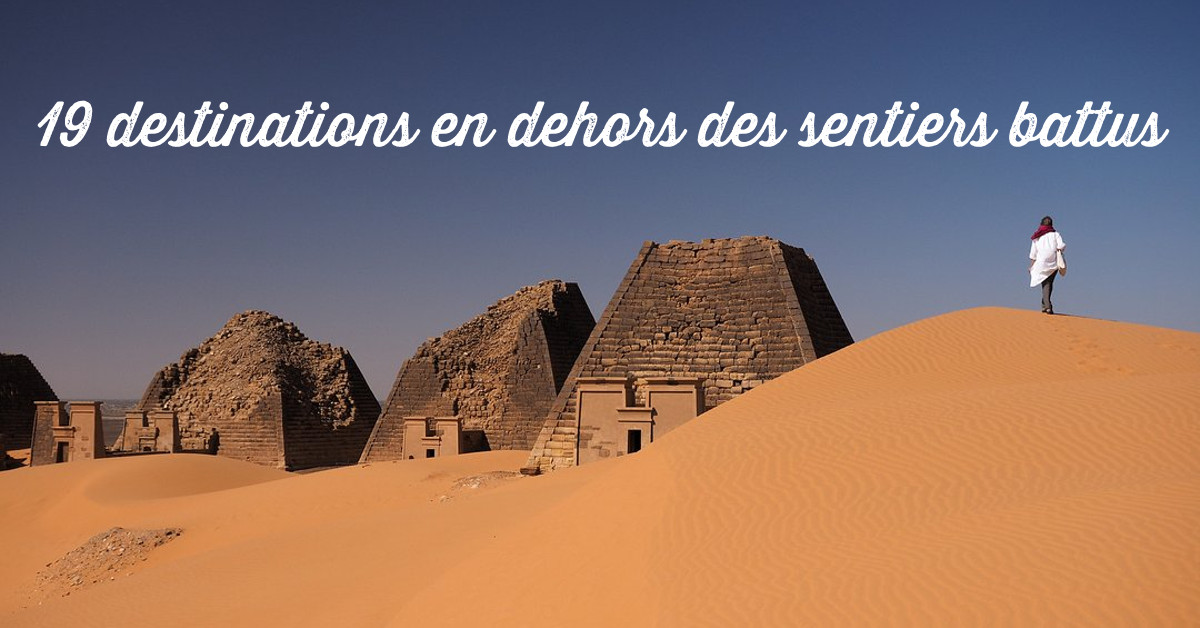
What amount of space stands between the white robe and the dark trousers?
9 centimetres

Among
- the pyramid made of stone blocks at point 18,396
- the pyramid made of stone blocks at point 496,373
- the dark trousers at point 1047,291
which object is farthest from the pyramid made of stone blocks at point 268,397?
the dark trousers at point 1047,291

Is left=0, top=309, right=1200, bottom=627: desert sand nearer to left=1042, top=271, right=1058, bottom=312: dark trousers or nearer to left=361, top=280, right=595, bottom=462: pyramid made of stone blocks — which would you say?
left=1042, top=271, right=1058, bottom=312: dark trousers

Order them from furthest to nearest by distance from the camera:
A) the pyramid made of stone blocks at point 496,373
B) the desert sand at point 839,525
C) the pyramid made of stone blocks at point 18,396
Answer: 1. the pyramid made of stone blocks at point 18,396
2. the pyramid made of stone blocks at point 496,373
3. the desert sand at point 839,525

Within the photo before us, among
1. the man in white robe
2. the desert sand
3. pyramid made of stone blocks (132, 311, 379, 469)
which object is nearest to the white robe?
the man in white robe

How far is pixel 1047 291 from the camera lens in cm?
1478

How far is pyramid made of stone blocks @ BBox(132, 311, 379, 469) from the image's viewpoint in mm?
34062

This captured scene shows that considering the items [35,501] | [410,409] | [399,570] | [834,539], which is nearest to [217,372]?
[410,409]

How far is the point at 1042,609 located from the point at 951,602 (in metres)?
0.46

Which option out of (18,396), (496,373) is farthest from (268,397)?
(18,396)

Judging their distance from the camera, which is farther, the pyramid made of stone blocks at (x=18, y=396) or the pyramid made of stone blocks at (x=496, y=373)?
the pyramid made of stone blocks at (x=18, y=396)

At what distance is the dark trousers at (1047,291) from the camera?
14623mm

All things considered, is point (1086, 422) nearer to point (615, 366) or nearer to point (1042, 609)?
point (1042, 609)

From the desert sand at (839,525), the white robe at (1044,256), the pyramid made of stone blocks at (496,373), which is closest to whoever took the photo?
the desert sand at (839,525)

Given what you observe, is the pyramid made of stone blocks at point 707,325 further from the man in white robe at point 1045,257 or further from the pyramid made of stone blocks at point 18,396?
the pyramid made of stone blocks at point 18,396
